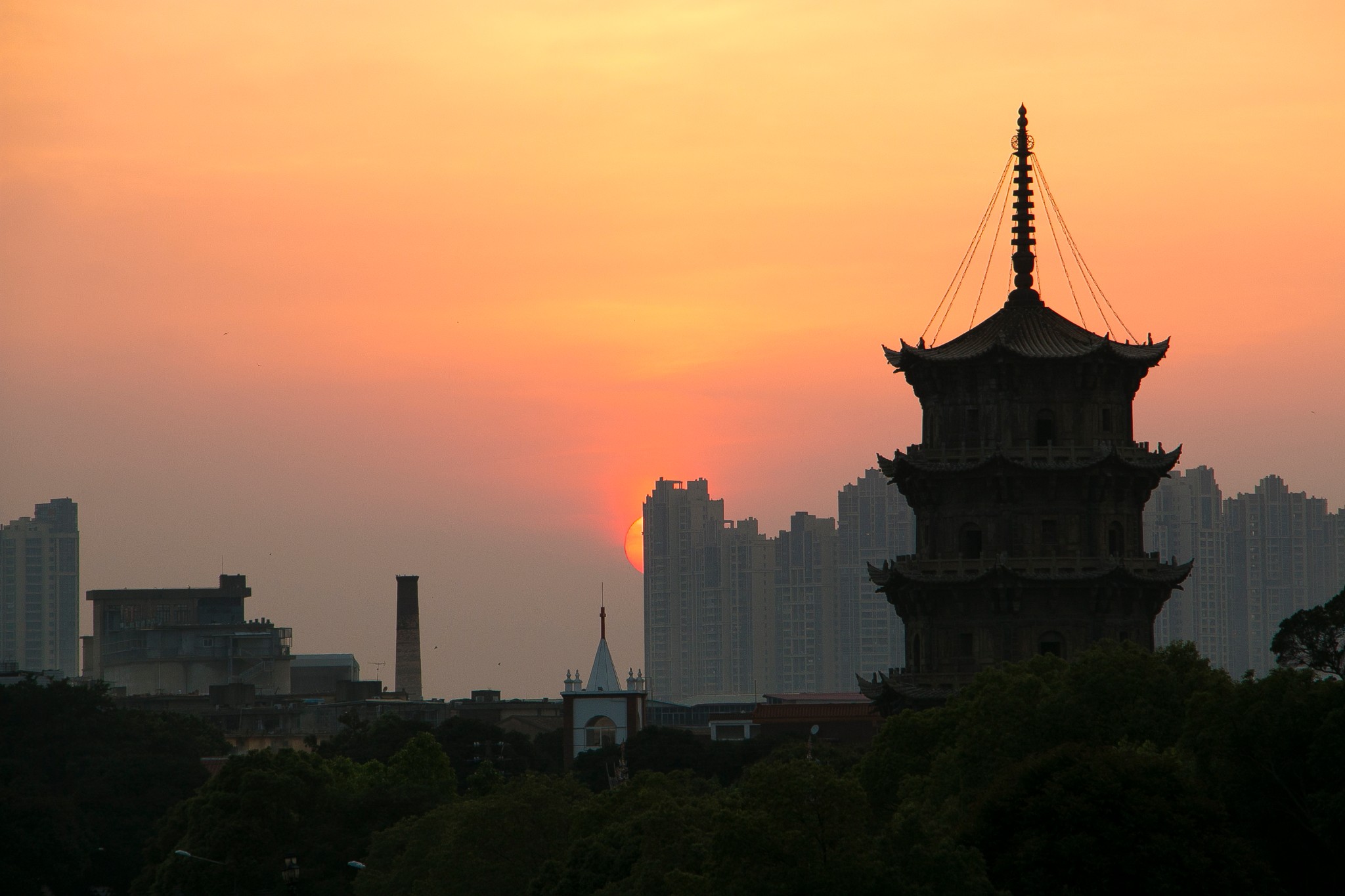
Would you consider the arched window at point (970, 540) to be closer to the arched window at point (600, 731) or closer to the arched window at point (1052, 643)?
the arched window at point (1052, 643)

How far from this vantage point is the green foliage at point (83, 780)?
79.1 metres

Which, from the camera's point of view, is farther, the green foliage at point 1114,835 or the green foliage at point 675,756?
the green foliage at point 675,756

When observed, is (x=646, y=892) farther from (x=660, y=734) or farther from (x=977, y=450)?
(x=660, y=734)

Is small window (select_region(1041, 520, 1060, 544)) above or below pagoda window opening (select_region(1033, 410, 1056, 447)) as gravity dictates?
below

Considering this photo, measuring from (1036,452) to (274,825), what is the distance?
2555cm

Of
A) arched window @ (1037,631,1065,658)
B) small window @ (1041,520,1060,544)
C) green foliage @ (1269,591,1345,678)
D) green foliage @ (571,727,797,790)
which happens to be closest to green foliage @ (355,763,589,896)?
arched window @ (1037,631,1065,658)

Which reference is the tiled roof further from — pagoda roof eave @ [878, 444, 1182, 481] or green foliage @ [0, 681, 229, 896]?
green foliage @ [0, 681, 229, 896]

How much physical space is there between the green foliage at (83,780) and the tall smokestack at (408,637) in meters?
42.0

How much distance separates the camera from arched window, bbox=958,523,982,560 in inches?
2916

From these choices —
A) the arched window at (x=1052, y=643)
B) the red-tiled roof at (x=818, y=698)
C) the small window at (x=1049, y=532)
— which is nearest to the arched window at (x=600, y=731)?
the arched window at (x=1052, y=643)

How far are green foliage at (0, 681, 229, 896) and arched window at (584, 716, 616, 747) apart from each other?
1801 centimetres

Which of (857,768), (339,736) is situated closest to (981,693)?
(857,768)

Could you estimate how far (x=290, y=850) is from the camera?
72.2 meters

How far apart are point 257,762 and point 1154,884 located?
42.4m
